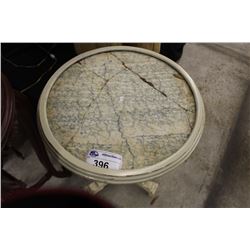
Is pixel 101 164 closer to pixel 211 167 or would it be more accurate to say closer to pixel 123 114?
pixel 123 114

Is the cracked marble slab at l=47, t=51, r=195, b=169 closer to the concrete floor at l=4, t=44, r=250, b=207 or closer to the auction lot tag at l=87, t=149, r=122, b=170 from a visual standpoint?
the auction lot tag at l=87, t=149, r=122, b=170

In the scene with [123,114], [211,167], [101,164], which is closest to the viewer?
[101,164]

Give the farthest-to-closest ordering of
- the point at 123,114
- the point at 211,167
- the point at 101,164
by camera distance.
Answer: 1. the point at 211,167
2. the point at 123,114
3. the point at 101,164

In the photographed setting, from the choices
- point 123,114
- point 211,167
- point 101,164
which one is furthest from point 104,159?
point 211,167

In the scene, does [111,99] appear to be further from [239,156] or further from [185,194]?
[239,156]

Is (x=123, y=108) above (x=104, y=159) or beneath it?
above

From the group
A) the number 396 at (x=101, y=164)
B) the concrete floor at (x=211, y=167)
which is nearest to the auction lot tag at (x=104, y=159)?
the number 396 at (x=101, y=164)

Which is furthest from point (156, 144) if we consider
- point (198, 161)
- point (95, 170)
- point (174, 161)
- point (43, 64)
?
point (43, 64)
